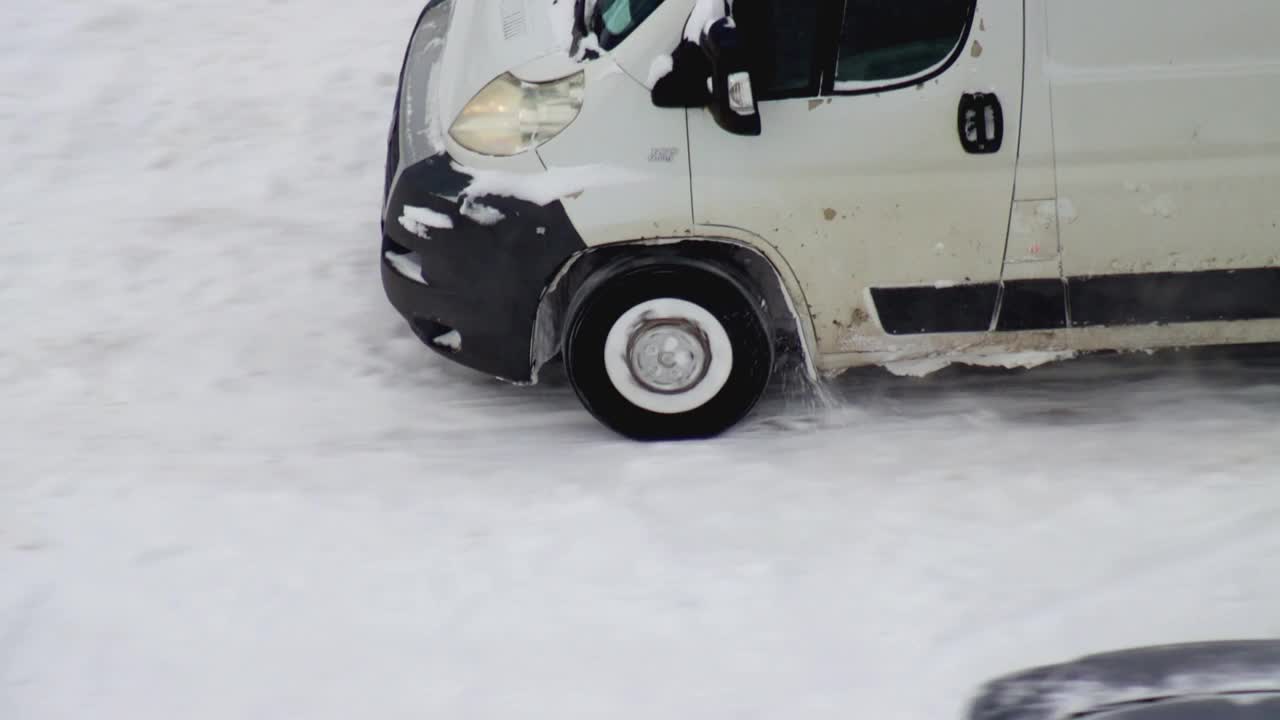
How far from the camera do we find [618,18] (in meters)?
4.73

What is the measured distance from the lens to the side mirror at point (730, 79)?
14.3 ft

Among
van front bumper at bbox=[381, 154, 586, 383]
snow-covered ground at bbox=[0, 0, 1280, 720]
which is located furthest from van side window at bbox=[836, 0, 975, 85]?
snow-covered ground at bbox=[0, 0, 1280, 720]

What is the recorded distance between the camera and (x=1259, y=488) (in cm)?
459

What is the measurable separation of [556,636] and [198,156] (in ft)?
13.4

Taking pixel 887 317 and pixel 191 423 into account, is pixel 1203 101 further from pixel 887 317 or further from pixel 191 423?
pixel 191 423

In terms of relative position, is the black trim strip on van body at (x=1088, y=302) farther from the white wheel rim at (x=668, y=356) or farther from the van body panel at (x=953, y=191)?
the white wheel rim at (x=668, y=356)

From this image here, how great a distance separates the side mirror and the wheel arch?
0.40 m

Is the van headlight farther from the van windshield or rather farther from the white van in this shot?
the van windshield

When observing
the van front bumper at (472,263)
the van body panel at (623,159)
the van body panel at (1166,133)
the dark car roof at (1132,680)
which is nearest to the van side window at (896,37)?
the van body panel at (1166,133)

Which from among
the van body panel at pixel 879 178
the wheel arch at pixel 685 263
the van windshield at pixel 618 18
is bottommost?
the wheel arch at pixel 685 263

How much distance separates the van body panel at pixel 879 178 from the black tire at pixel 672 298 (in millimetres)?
216


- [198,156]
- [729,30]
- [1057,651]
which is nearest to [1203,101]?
[729,30]

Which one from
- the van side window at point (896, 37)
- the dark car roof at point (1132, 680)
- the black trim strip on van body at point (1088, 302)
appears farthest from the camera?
the black trim strip on van body at point (1088, 302)

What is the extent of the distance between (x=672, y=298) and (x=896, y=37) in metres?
1.04
